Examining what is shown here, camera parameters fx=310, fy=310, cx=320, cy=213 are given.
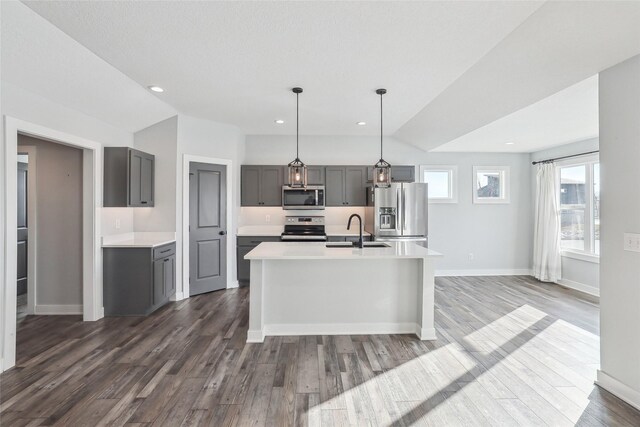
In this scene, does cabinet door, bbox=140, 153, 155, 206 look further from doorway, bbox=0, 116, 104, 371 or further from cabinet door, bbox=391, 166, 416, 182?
cabinet door, bbox=391, 166, 416, 182

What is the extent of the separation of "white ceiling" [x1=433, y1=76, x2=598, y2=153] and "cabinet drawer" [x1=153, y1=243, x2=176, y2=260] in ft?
15.0

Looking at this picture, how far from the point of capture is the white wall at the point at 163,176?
4.42 m

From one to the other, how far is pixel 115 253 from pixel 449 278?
5.36 meters

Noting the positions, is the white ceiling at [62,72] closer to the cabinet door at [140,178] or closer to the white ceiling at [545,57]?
the cabinet door at [140,178]

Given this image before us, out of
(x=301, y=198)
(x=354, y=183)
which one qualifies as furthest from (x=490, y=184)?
(x=301, y=198)

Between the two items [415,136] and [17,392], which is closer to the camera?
[17,392]

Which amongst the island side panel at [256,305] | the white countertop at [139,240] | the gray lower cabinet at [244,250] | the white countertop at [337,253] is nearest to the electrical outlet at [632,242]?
the white countertop at [337,253]

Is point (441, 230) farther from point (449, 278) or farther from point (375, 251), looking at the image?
point (375, 251)

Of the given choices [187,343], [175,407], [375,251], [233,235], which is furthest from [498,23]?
[233,235]

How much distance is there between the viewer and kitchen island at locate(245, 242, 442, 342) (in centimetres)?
329

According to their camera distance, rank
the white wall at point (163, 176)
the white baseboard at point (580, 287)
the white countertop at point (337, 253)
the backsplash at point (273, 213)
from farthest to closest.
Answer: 1. the backsplash at point (273, 213)
2. the white baseboard at point (580, 287)
3. the white wall at point (163, 176)
4. the white countertop at point (337, 253)

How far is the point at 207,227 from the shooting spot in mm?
4777

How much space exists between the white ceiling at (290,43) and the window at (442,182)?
246cm

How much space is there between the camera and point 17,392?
2.25 meters
